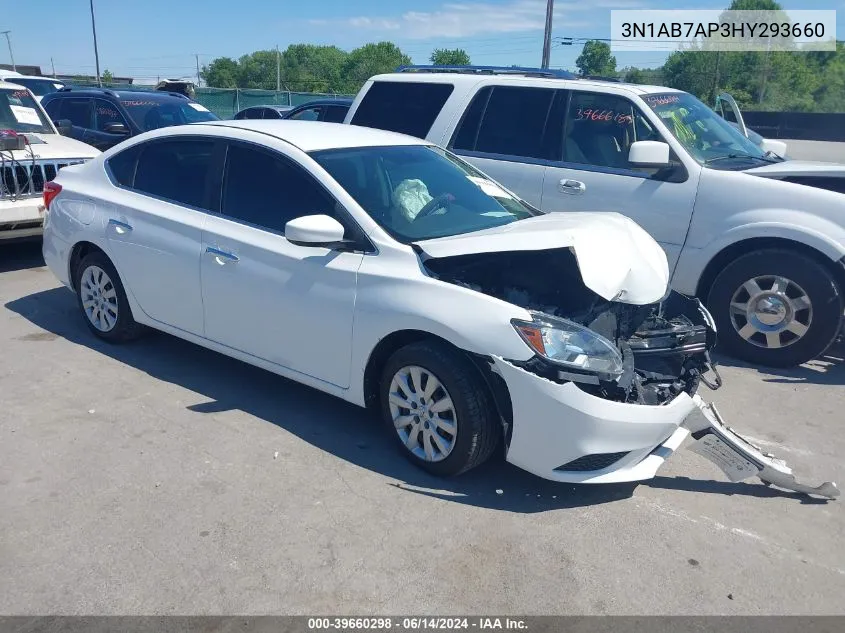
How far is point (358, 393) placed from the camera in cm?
413

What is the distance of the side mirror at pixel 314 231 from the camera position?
393 cm

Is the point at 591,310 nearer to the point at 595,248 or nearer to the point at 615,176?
the point at 595,248

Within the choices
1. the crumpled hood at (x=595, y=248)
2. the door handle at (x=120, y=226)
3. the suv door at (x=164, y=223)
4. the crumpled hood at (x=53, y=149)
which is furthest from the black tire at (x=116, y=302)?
the crumpled hood at (x=53, y=149)

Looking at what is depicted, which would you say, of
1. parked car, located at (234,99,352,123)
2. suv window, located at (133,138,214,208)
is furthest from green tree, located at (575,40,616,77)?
suv window, located at (133,138,214,208)

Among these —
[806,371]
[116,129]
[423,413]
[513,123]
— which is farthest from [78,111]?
[806,371]

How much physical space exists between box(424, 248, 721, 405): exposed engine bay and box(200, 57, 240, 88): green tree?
367ft

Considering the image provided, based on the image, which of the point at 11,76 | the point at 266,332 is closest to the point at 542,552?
the point at 266,332

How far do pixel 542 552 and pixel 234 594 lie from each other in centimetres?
133

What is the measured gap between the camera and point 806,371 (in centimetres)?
576

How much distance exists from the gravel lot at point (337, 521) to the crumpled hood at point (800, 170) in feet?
6.48

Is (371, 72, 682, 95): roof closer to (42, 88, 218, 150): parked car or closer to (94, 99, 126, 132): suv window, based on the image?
(42, 88, 218, 150): parked car

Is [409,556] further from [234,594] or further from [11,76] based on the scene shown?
[11,76]

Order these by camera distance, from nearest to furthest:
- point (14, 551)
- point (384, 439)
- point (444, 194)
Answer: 1. point (14, 551)
2. point (384, 439)
3. point (444, 194)

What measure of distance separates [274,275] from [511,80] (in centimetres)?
348
